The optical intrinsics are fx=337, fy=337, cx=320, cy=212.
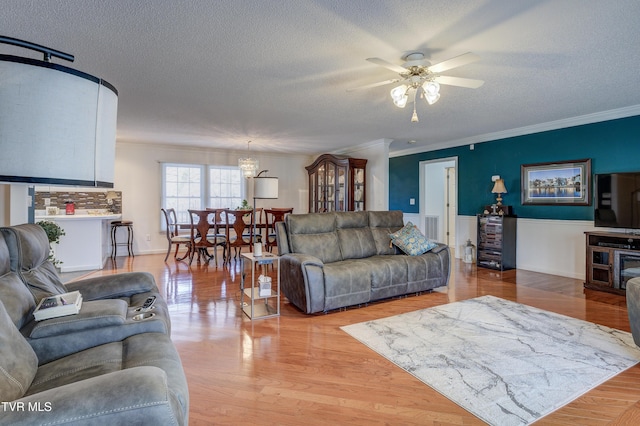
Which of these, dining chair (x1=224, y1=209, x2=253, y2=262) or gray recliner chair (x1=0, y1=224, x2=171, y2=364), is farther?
dining chair (x1=224, y1=209, x2=253, y2=262)

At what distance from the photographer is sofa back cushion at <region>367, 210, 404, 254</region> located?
4.47m

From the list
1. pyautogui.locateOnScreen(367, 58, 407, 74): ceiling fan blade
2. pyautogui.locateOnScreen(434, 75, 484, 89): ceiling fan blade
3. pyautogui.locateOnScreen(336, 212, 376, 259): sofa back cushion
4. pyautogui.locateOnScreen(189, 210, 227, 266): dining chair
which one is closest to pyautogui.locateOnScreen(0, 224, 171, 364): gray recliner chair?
pyautogui.locateOnScreen(367, 58, 407, 74): ceiling fan blade

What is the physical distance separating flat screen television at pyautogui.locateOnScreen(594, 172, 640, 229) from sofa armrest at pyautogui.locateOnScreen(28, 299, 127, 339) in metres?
5.51

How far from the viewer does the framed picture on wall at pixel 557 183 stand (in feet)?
16.0

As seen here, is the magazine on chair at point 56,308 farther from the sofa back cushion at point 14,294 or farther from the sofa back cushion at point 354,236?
the sofa back cushion at point 354,236

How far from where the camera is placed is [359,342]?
279cm

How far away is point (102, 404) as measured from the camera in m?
0.94

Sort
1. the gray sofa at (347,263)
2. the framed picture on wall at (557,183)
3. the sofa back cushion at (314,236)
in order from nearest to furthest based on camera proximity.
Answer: the gray sofa at (347,263) < the sofa back cushion at (314,236) < the framed picture on wall at (557,183)

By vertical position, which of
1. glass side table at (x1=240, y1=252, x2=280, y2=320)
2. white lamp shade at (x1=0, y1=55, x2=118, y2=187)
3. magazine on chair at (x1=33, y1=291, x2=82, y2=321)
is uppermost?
white lamp shade at (x1=0, y1=55, x2=118, y2=187)

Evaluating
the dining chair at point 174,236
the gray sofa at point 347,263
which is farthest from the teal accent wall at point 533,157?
the dining chair at point 174,236

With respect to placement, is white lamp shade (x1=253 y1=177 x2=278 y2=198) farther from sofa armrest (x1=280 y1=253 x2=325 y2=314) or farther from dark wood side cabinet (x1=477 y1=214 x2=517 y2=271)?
dark wood side cabinet (x1=477 y1=214 x2=517 y2=271)

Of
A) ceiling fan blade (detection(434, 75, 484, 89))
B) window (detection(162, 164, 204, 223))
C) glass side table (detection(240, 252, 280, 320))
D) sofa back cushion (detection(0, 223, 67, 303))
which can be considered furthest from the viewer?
window (detection(162, 164, 204, 223))

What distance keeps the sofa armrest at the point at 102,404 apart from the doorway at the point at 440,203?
7.28 meters

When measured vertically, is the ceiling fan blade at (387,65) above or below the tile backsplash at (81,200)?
above
